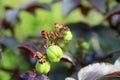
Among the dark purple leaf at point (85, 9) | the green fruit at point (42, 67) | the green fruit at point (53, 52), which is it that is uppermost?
the dark purple leaf at point (85, 9)

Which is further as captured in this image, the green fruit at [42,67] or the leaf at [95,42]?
the leaf at [95,42]

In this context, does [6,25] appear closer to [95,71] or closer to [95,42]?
[95,42]

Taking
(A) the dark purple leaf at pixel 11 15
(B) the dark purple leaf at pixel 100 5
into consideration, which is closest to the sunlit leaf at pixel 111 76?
(B) the dark purple leaf at pixel 100 5

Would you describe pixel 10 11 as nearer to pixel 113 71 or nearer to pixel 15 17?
pixel 15 17

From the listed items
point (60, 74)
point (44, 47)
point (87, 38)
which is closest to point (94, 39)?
point (87, 38)

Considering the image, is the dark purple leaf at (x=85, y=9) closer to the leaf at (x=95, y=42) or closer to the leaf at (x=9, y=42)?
the leaf at (x=95, y=42)

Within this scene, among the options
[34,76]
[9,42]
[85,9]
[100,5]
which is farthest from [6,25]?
[34,76]

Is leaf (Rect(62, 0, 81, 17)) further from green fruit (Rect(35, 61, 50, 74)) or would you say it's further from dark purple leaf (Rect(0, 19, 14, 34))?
green fruit (Rect(35, 61, 50, 74))

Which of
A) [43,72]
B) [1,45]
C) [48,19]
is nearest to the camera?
[43,72]

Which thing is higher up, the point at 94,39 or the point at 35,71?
the point at 94,39
